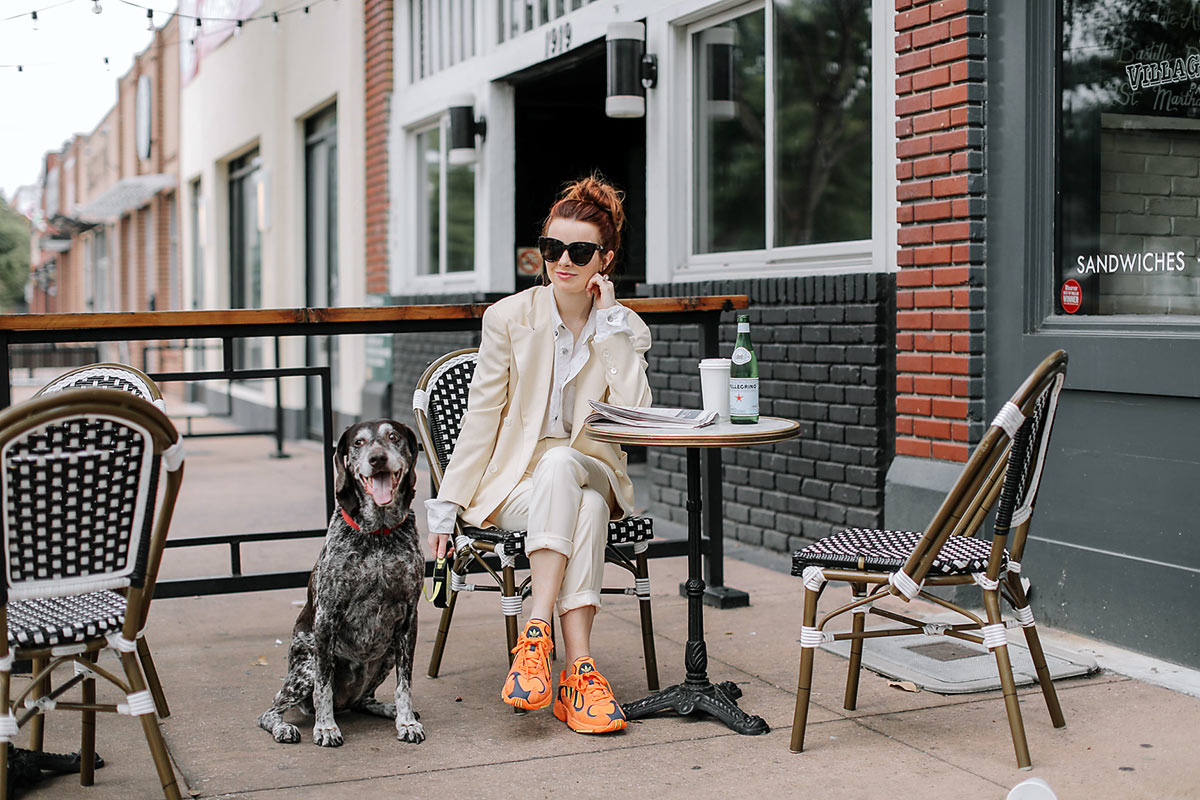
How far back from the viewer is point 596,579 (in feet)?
12.9

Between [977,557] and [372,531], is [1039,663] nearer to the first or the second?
[977,557]

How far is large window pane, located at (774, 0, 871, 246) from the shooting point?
20.2ft

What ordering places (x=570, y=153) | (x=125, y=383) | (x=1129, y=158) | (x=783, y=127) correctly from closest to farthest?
(x=125, y=383), (x=1129, y=158), (x=783, y=127), (x=570, y=153)

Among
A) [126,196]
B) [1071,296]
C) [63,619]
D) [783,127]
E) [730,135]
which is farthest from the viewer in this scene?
[126,196]

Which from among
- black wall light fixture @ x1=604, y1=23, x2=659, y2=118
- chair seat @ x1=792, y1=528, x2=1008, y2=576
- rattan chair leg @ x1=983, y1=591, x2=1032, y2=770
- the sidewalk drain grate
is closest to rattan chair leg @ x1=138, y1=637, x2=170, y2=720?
chair seat @ x1=792, y1=528, x2=1008, y2=576

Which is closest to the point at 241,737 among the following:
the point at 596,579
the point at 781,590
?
the point at 596,579

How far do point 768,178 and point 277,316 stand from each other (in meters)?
3.03

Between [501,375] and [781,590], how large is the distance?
A: 2193 millimetres

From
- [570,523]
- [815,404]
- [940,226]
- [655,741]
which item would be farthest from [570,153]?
[655,741]

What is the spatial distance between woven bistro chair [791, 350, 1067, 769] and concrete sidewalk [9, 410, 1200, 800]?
6.6 inches

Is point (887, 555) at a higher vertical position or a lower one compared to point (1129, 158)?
lower

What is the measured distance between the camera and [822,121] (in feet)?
21.1

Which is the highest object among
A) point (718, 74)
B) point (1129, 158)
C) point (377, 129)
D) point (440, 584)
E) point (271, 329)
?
point (377, 129)

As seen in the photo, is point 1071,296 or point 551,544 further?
point 1071,296
